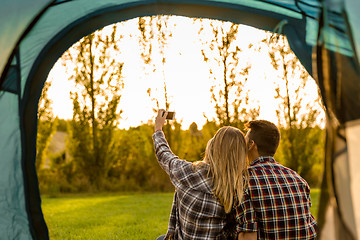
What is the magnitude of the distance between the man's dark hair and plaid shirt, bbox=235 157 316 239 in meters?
0.15

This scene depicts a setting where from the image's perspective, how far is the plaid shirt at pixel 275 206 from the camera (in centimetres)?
230

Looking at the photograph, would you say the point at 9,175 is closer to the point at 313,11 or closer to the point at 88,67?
the point at 313,11

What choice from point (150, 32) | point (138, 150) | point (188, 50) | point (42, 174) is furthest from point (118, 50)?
point (42, 174)

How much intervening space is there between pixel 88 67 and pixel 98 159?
7.79 feet

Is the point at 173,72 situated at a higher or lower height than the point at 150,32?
lower

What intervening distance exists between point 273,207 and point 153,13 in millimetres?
1896

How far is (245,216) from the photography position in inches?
89.6

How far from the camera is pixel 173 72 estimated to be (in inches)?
299

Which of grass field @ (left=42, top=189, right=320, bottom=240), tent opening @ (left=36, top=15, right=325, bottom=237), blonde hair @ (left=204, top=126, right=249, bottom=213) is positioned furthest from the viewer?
tent opening @ (left=36, top=15, right=325, bottom=237)

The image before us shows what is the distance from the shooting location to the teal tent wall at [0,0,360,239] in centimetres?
189

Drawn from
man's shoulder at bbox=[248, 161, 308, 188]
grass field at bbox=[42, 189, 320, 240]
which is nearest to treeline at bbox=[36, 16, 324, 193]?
grass field at bbox=[42, 189, 320, 240]

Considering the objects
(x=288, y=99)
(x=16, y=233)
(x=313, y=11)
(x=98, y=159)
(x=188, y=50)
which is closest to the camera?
(x=313, y=11)

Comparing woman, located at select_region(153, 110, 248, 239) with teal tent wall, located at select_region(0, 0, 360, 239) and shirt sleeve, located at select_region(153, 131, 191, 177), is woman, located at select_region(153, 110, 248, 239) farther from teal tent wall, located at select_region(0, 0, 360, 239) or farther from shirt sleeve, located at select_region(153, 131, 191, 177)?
teal tent wall, located at select_region(0, 0, 360, 239)

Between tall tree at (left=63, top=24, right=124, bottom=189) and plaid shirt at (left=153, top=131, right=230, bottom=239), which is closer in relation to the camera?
plaid shirt at (left=153, top=131, right=230, bottom=239)
